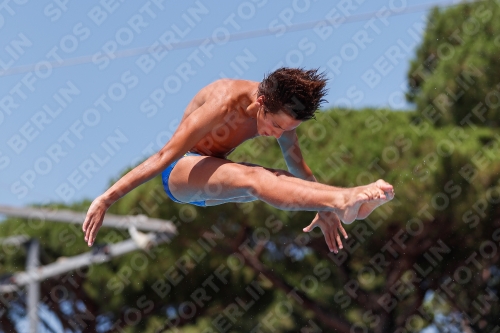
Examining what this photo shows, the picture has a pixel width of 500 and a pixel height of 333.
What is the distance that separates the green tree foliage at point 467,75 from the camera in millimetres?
14328

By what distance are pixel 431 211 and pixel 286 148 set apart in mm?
9108

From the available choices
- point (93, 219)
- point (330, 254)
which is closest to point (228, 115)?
point (93, 219)

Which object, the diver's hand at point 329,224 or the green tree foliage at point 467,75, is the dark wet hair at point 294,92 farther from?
the green tree foliage at point 467,75

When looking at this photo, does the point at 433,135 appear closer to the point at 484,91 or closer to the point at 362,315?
the point at 484,91

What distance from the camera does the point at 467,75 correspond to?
14344 mm

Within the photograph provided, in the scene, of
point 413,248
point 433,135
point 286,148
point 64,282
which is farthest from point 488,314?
point 286,148

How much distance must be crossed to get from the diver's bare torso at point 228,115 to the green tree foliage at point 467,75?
33.1 feet

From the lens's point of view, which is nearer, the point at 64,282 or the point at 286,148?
the point at 286,148

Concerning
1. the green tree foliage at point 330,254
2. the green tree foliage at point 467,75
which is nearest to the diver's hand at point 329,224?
the green tree foliage at point 330,254

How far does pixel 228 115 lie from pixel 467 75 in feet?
34.6

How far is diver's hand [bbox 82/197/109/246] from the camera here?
4504 millimetres

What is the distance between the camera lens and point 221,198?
15.5 ft

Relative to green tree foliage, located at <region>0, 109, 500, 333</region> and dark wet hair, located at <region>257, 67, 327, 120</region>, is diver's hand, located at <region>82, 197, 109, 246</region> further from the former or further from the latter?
green tree foliage, located at <region>0, 109, 500, 333</region>

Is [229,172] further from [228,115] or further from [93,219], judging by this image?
[93,219]
